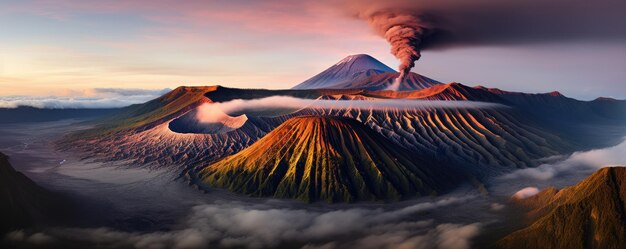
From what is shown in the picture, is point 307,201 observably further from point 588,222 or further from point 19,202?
point 588,222

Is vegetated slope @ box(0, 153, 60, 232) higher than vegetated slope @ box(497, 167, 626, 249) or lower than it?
lower

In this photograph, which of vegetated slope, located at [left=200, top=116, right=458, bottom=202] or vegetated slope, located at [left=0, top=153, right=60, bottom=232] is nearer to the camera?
vegetated slope, located at [left=0, top=153, right=60, bottom=232]

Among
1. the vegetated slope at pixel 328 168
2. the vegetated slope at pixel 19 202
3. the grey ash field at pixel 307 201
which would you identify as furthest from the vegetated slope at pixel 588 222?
the vegetated slope at pixel 19 202

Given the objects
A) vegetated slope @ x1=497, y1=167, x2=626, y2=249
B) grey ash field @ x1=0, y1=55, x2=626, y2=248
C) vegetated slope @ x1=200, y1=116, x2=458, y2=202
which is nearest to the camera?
vegetated slope @ x1=497, y1=167, x2=626, y2=249

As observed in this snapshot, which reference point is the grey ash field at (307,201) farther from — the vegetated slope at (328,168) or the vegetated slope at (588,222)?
the vegetated slope at (328,168)

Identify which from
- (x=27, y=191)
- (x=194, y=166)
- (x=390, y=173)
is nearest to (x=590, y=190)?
(x=390, y=173)

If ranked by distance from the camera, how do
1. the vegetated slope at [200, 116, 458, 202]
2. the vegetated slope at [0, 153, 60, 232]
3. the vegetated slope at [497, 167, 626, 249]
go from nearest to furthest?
the vegetated slope at [497, 167, 626, 249]
the vegetated slope at [0, 153, 60, 232]
the vegetated slope at [200, 116, 458, 202]

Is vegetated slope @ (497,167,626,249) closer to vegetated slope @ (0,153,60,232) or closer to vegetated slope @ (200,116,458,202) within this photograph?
vegetated slope @ (200,116,458,202)

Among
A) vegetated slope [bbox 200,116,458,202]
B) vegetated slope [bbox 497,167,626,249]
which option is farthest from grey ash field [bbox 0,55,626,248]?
vegetated slope [bbox 200,116,458,202]

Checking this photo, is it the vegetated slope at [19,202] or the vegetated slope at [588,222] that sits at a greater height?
the vegetated slope at [588,222]
